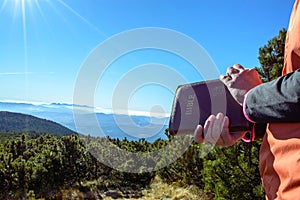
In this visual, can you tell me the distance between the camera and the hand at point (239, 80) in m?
0.53

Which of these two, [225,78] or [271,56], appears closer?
[225,78]

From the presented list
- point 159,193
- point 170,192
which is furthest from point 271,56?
point 159,193

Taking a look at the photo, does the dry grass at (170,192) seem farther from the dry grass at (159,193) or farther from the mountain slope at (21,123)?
the mountain slope at (21,123)

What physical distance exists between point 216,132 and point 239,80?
96 millimetres

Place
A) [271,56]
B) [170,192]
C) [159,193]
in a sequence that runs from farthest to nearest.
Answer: [159,193], [170,192], [271,56]

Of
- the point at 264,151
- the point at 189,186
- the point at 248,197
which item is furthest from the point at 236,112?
the point at 189,186

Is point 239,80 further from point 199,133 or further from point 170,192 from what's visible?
point 170,192

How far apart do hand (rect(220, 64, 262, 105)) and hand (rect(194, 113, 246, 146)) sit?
0.14 feet

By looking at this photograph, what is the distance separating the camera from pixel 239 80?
0.54 m

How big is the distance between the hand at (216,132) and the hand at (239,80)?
0.04 m

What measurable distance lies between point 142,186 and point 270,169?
714 cm

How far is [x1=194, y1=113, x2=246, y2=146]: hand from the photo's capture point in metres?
0.55

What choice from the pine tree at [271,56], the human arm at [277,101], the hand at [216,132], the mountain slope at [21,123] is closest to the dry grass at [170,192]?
the pine tree at [271,56]

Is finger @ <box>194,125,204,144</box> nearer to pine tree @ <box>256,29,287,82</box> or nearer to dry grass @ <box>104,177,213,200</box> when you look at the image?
pine tree @ <box>256,29,287,82</box>
